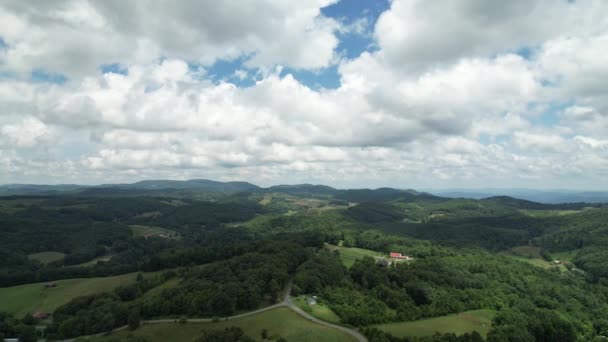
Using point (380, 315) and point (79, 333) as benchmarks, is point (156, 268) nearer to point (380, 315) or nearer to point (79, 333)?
point (79, 333)

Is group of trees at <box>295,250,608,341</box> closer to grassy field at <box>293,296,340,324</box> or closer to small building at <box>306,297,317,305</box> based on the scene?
grassy field at <box>293,296,340,324</box>

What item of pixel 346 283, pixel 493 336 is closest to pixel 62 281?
pixel 346 283

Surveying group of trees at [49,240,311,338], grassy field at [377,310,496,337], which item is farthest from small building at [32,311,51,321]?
grassy field at [377,310,496,337]

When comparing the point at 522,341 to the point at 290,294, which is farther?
the point at 290,294

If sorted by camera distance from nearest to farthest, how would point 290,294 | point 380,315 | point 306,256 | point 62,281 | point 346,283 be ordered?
point 380,315 → point 290,294 → point 346,283 → point 306,256 → point 62,281

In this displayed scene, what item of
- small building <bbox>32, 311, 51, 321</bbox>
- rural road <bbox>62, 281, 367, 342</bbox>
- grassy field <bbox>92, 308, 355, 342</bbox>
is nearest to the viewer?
grassy field <bbox>92, 308, 355, 342</bbox>

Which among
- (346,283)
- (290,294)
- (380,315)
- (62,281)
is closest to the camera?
(380,315)
